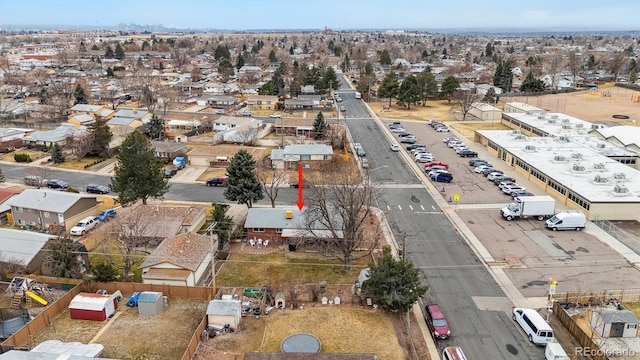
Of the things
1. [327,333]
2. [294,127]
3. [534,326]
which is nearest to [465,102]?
[294,127]

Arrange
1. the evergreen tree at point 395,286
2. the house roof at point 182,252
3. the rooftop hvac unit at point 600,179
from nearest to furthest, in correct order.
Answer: the evergreen tree at point 395,286
the house roof at point 182,252
the rooftop hvac unit at point 600,179

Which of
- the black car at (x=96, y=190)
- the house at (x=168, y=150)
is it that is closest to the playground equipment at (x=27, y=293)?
the black car at (x=96, y=190)

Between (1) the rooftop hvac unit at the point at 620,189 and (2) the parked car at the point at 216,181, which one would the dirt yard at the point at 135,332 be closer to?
(2) the parked car at the point at 216,181

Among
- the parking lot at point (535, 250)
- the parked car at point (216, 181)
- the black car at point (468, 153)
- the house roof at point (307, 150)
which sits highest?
the house roof at point (307, 150)

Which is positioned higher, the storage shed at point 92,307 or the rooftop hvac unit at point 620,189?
the rooftop hvac unit at point 620,189

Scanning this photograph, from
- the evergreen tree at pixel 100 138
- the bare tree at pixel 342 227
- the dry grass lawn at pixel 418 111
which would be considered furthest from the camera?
the dry grass lawn at pixel 418 111

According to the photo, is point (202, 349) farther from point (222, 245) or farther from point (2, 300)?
point (2, 300)

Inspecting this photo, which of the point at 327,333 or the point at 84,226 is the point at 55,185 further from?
the point at 327,333
